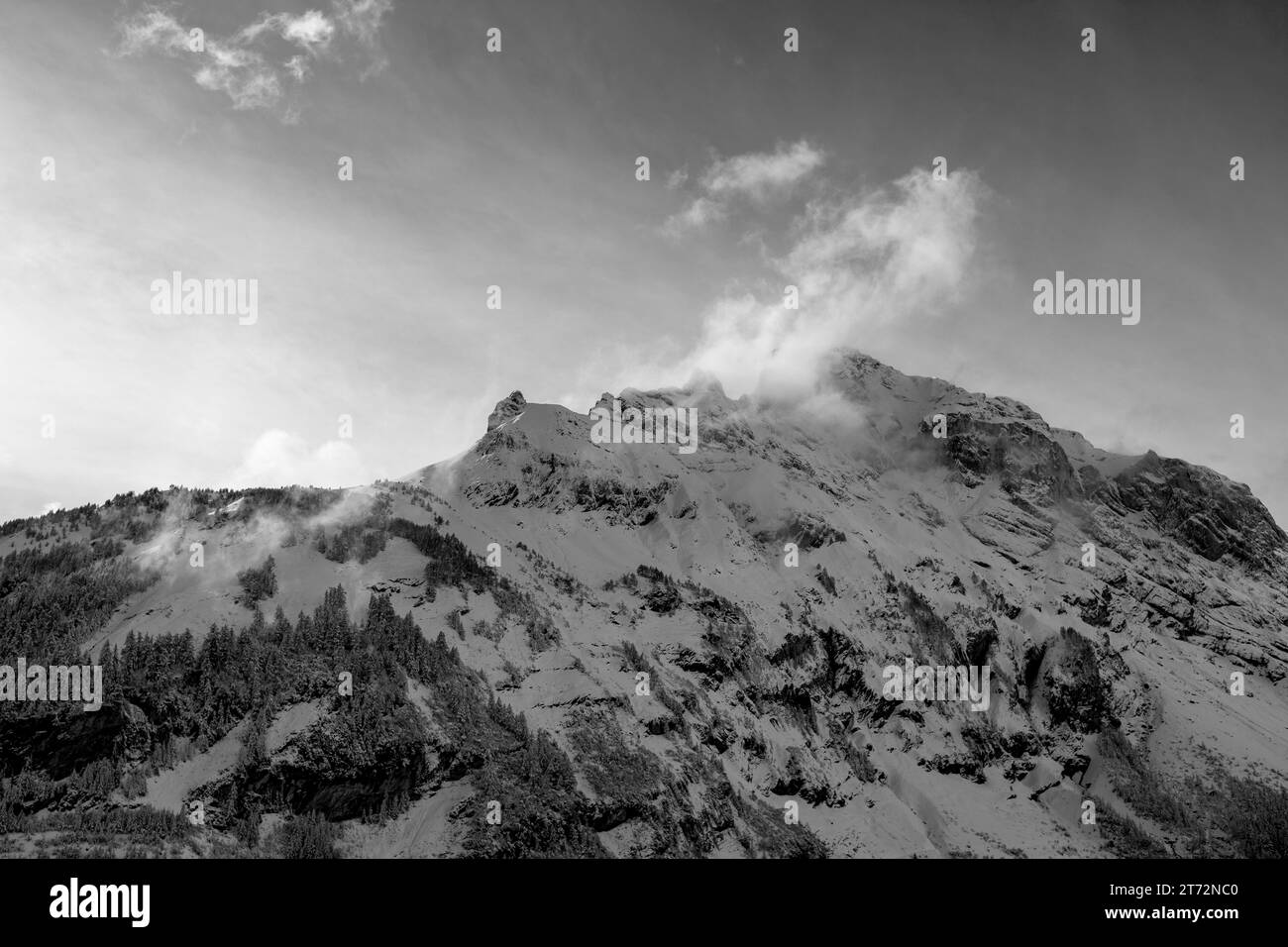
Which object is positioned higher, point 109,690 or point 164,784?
point 109,690

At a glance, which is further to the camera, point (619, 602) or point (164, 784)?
point (619, 602)

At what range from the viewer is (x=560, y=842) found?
399 feet

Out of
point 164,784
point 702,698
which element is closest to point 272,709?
point 164,784

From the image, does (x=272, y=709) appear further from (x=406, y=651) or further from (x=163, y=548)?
(x=163, y=548)

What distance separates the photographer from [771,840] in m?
151
